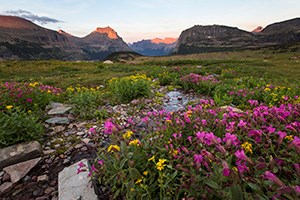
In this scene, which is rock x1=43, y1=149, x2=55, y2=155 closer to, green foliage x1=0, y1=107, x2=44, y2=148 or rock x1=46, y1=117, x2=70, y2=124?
green foliage x1=0, y1=107, x2=44, y2=148

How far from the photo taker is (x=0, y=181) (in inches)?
151

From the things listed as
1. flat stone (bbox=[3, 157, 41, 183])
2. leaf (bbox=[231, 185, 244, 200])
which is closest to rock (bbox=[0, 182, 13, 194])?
flat stone (bbox=[3, 157, 41, 183])

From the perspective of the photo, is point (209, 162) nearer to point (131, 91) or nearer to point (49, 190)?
point (49, 190)

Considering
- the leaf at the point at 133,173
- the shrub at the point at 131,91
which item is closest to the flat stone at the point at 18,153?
the leaf at the point at 133,173

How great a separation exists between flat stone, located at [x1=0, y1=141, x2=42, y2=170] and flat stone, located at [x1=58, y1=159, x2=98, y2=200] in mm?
959

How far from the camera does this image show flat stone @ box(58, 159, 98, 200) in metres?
3.15

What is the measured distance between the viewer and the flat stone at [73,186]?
3.15 meters

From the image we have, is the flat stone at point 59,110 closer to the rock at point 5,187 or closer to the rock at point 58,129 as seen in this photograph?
the rock at point 58,129

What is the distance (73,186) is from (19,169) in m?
1.48

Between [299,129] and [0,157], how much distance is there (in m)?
5.57

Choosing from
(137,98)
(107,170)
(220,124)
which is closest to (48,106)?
(137,98)

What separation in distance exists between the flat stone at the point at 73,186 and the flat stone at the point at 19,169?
0.74 m

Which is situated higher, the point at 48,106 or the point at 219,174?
the point at 219,174

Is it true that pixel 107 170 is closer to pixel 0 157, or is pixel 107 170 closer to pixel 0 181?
pixel 0 181
